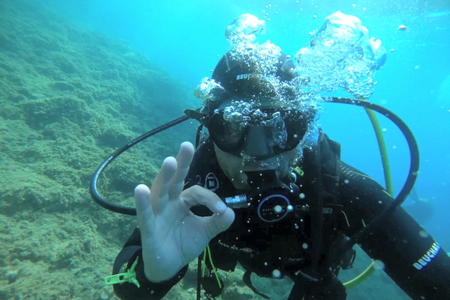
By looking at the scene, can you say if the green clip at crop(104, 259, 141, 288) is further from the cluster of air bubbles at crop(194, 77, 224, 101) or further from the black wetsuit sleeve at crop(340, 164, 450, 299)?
the black wetsuit sleeve at crop(340, 164, 450, 299)

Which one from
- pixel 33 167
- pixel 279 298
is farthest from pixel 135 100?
pixel 279 298

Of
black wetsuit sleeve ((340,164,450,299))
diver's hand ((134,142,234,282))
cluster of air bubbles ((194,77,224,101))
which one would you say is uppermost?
cluster of air bubbles ((194,77,224,101))

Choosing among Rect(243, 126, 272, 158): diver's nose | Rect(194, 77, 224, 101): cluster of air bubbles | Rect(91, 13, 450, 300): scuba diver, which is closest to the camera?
Rect(91, 13, 450, 300): scuba diver

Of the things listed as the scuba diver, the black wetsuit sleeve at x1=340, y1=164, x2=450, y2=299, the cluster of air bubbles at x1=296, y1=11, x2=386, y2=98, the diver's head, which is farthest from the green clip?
the cluster of air bubbles at x1=296, y1=11, x2=386, y2=98

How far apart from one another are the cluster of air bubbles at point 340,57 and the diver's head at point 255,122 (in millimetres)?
1760

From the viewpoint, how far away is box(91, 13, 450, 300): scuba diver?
2.10 m

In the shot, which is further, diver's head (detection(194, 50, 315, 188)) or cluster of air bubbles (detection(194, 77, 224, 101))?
cluster of air bubbles (detection(194, 77, 224, 101))

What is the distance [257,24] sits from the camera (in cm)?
541

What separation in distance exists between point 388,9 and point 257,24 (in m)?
20.0

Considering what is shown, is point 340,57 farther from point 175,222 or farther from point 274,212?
point 175,222

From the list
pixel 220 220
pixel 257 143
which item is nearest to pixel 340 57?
pixel 257 143

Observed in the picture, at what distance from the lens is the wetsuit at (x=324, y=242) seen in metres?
2.35

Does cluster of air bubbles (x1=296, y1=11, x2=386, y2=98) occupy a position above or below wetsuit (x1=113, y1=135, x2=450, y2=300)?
above

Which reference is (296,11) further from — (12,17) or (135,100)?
(12,17)
